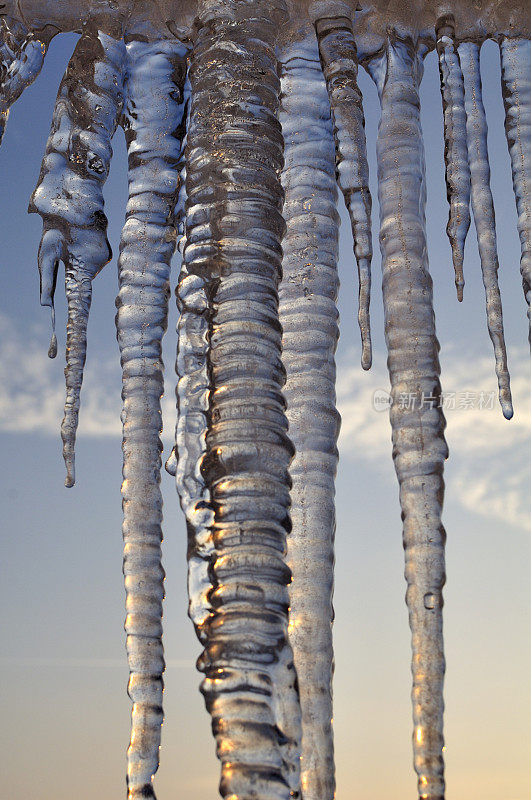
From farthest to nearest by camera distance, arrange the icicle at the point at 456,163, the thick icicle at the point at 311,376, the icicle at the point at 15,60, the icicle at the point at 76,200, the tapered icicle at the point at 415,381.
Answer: the icicle at the point at 15,60, the icicle at the point at 456,163, the icicle at the point at 76,200, the thick icicle at the point at 311,376, the tapered icicle at the point at 415,381

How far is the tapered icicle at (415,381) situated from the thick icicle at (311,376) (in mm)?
153

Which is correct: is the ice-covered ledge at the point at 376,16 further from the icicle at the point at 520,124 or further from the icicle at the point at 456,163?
the icicle at the point at 456,163

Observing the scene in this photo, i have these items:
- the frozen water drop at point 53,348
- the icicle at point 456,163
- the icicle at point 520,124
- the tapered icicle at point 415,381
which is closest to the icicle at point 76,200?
the frozen water drop at point 53,348

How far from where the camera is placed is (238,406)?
145 centimetres

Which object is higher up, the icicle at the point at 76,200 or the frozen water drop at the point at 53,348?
the icicle at the point at 76,200

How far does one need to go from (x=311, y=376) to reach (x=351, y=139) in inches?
22.5

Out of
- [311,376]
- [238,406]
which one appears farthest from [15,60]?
[238,406]

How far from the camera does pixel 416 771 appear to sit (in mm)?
Result: 1732

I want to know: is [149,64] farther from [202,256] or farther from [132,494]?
[132,494]

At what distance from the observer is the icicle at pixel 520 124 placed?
7.36 ft

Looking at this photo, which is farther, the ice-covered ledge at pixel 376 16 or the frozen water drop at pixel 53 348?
the ice-covered ledge at pixel 376 16

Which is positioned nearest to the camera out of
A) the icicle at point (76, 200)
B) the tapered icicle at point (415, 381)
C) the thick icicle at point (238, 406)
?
the thick icicle at point (238, 406)

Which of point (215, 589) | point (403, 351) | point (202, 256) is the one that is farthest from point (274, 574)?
point (403, 351)

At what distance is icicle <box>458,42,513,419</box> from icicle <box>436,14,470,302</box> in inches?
1.6
